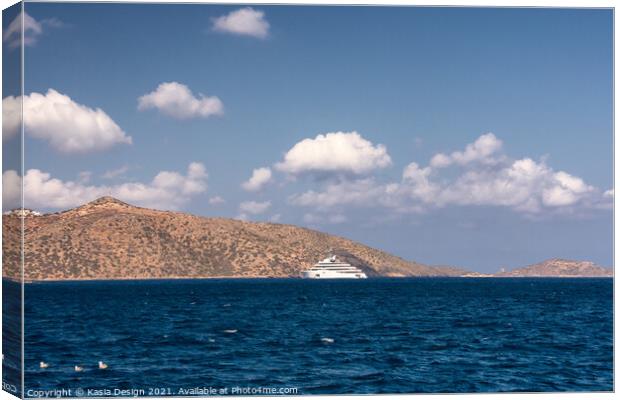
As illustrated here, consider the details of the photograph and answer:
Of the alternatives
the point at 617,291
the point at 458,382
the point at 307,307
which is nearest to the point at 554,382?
the point at 458,382

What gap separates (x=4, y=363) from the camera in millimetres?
26688

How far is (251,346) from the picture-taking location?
161 feet

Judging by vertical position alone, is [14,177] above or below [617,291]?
above

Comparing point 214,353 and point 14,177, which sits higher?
point 14,177

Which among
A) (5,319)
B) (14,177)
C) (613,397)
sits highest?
(14,177)

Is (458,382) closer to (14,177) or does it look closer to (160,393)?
(160,393)

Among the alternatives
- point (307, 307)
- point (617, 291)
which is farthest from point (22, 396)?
point (307, 307)

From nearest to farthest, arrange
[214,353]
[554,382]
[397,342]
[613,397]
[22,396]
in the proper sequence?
[22,396] → [613,397] → [554,382] → [214,353] → [397,342]

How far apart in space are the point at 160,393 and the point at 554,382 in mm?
14124

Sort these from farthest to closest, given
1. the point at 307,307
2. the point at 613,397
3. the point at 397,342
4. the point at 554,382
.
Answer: the point at 307,307 → the point at 397,342 → the point at 554,382 → the point at 613,397

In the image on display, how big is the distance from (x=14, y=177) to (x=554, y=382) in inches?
785

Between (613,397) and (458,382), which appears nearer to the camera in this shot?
(613,397)

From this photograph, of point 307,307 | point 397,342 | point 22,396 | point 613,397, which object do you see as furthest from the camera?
point 307,307

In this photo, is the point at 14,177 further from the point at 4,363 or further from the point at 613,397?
the point at 613,397
